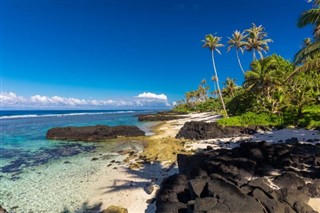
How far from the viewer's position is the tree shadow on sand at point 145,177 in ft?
37.6

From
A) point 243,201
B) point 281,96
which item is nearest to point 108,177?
point 243,201

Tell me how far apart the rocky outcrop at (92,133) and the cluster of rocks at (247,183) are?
18571mm

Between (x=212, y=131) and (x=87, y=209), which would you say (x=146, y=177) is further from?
(x=212, y=131)

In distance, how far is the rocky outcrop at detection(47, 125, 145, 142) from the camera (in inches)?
1171

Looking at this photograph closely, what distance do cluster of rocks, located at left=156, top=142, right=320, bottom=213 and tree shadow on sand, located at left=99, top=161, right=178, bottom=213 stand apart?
1.26 m

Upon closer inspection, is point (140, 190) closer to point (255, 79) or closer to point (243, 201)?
point (243, 201)

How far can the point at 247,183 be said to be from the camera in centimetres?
836

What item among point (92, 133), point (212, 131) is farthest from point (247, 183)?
point (92, 133)

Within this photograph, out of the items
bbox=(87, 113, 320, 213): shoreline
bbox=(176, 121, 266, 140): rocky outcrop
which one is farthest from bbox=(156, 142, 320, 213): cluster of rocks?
bbox=(176, 121, 266, 140): rocky outcrop

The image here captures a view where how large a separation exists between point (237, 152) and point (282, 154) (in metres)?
2.20

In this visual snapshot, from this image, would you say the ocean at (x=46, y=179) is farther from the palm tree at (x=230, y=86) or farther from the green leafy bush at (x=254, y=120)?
the palm tree at (x=230, y=86)

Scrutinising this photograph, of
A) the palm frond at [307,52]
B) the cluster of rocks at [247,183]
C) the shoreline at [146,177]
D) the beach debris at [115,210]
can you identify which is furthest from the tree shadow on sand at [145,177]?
the palm frond at [307,52]

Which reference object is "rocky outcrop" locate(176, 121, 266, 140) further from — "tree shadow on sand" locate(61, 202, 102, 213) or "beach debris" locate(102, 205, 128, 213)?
"beach debris" locate(102, 205, 128, 213)

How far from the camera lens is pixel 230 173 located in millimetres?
10148
